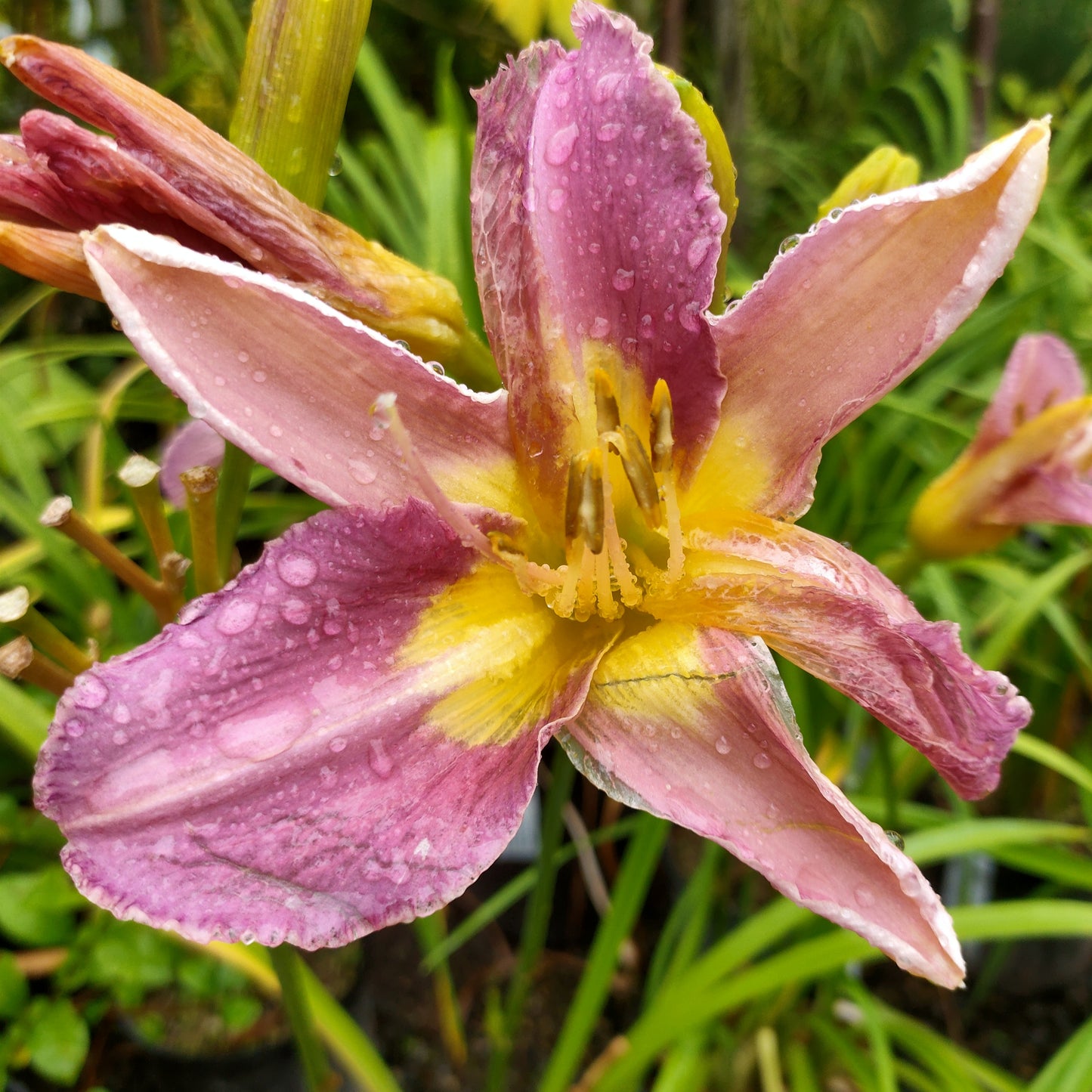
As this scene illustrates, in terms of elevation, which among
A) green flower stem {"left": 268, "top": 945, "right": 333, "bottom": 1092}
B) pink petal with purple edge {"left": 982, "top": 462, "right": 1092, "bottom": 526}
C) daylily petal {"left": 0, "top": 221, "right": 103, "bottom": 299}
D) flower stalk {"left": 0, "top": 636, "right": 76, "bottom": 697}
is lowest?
green flower stem {"left": 268, "top": 945, "right": 333, "bottom": 1092}

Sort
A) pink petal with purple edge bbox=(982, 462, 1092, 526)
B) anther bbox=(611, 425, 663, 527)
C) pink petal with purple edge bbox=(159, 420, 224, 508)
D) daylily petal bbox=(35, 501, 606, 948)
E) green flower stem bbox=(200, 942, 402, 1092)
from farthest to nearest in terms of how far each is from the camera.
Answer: green flower stem bbox=(200, 942, 402, 1092), pink petal with purple edge bbox=(982, 462, 1092, 526), pink petal with purple edge bbox=(159, 420, 224, 508), anther bbox=(611, 425, 663, 527), daylily petal bbox=(35, 501, 606, 948)

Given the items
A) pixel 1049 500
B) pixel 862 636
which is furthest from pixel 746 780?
pixel 1049 500

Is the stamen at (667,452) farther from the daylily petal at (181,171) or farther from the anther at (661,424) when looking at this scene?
the daylily petal at (181,171)

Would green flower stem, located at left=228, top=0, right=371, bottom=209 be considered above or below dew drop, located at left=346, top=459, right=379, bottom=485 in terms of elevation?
above

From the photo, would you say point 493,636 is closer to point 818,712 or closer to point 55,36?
point 818,712

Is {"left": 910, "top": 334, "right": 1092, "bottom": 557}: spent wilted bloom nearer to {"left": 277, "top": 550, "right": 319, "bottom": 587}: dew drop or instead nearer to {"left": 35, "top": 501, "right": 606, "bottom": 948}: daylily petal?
{"left": 35, "top": 501, "right": 606, "bottom": 948}: daylily petal

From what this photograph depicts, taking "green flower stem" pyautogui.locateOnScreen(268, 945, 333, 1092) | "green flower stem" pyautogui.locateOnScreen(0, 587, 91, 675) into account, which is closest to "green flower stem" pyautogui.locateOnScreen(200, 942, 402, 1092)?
"green flower stem" pyautogui.locateOnScreen(268, 945, 333, 1092)

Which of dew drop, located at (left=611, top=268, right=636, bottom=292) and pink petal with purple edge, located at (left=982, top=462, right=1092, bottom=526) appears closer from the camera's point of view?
dew drop, located at (left=611, top=268, right=636, bottom=292)
